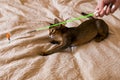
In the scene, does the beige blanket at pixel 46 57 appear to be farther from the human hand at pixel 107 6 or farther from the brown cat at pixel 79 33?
the human hand at pixel 107 6

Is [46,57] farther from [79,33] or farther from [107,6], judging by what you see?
[107,6]

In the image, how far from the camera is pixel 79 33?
109 cm

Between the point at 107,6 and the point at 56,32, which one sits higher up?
the point at 107,6

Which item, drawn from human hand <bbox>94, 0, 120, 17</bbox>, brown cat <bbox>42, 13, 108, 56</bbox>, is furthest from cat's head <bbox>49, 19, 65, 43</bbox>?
human hand <bbox>94, 0, 120, 17</bbox>

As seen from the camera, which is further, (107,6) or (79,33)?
(79,33)

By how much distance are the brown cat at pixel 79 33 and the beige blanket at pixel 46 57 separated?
0.03m

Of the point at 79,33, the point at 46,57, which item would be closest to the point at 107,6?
the point at 79,33

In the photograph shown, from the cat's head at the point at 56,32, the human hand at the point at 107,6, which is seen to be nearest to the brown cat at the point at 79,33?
the cat's head at the point at 56,32

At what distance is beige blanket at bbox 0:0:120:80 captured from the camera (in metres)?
0.88

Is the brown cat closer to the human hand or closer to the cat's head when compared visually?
the cat's head

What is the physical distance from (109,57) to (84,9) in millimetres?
486

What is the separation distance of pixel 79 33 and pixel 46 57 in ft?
0.78

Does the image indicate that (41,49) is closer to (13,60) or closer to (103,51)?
(13,60)

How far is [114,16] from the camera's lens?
4.12 feet
